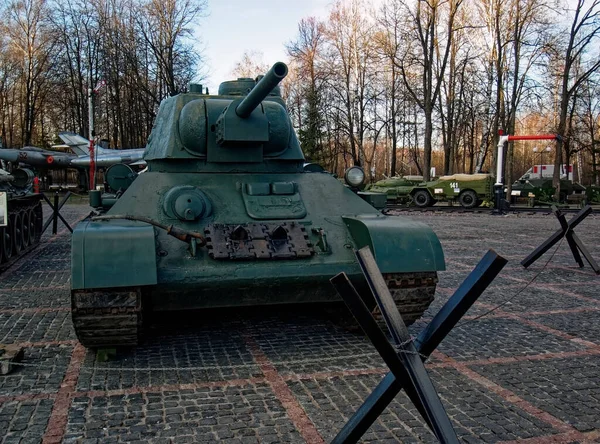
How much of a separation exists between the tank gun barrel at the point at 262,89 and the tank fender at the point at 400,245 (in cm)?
144

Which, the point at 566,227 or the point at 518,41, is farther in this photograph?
the point at 518,41

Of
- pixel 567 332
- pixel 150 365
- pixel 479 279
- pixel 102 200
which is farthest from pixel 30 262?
pixel 479 279

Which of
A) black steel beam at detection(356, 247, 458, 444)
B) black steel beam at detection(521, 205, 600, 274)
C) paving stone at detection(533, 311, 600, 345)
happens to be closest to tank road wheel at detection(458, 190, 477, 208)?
black steel beam at detection(521, 205, 600, 274)

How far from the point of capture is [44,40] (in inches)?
1535

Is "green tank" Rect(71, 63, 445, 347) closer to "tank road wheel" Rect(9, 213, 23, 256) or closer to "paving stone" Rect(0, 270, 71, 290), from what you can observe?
"paving stone" Rect(0, 270, 71, 290)

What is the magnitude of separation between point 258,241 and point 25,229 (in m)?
8.57

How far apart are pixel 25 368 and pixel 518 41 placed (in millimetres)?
29779

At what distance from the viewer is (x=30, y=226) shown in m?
12.8

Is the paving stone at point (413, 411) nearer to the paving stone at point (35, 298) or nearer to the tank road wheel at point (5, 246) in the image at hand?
the paving stone at point (35, 298)

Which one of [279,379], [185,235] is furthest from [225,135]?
[279,379]

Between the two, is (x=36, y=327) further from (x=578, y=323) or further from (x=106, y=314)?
(x=578, y=323)

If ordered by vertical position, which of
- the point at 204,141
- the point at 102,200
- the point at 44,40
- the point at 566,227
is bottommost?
the point at 566,227

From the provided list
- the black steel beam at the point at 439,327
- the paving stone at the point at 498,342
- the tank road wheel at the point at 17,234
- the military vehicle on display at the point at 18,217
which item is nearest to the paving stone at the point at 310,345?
the paving stone at the point at 498,342

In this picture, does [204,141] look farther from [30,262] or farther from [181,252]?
[30,262]
